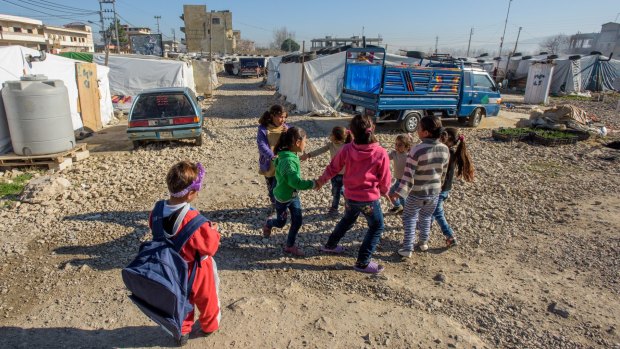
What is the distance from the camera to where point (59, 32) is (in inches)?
2126

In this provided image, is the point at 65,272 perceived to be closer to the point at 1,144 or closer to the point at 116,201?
the point at 116,201

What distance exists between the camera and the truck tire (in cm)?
1152

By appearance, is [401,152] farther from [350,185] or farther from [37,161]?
[37,161]

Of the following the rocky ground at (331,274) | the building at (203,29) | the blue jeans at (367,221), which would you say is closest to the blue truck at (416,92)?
the rocky ground at (331,274)

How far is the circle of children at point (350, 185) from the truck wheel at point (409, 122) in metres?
7.08

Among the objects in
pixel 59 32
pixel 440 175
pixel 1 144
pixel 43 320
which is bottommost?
pixel 43 320

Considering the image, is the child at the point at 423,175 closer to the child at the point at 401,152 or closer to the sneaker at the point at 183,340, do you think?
the child at the point at 401,152

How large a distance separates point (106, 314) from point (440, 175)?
3.47m

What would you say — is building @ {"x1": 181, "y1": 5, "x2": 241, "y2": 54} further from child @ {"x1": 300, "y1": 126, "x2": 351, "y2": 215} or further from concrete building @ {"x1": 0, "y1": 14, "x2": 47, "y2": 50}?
child @ {"x1": 300, "y1": 126, "x2": 351, "y2": 215}

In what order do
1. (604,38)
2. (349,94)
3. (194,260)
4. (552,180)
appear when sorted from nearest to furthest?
(194,260) < (552,180) < (349,94) < (604,38)

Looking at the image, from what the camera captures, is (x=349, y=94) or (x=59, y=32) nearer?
(x=349, y=94)

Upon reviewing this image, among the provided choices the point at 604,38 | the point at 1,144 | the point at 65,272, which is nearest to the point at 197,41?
the point at 604,38

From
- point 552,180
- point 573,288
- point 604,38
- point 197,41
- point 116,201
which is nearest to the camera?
point 573,288

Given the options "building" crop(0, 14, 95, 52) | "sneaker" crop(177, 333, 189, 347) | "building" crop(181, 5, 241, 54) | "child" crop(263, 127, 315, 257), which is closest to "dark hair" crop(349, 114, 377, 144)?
"child" crop(263, 127, 315, 257)
